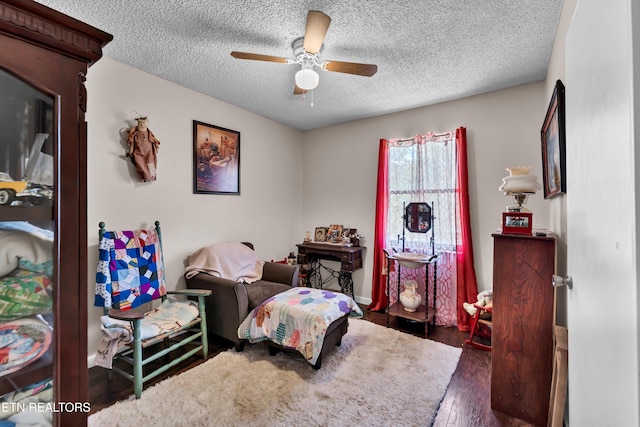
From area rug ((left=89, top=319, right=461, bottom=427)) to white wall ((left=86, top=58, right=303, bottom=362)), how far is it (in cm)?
93

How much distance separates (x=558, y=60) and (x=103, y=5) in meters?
2.93

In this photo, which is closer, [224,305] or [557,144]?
[557,144]

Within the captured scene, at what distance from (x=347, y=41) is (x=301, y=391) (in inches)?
100

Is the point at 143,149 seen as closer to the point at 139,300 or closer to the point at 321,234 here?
the point at 139,300

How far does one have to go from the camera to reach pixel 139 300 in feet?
7.14

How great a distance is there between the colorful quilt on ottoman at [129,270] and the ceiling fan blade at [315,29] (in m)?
2.01

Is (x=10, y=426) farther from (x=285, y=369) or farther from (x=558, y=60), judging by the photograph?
(x=558, y=60)

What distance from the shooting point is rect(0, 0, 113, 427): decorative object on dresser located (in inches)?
28.1

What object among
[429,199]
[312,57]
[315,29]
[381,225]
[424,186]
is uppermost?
[312,57]

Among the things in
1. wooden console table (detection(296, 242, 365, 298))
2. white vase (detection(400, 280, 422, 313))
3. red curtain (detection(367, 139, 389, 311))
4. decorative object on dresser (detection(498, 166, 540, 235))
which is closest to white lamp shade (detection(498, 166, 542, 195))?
decorative object on dresser (detection(498, 166, 540, 235))

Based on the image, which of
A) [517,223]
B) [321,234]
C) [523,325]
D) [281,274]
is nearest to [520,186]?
[517,223]

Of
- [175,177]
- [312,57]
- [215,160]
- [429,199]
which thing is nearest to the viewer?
[312,57]

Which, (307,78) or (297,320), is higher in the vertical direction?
(307,78)

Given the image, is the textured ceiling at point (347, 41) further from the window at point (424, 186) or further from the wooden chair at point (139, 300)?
the wooden chair at point (139, 300)
